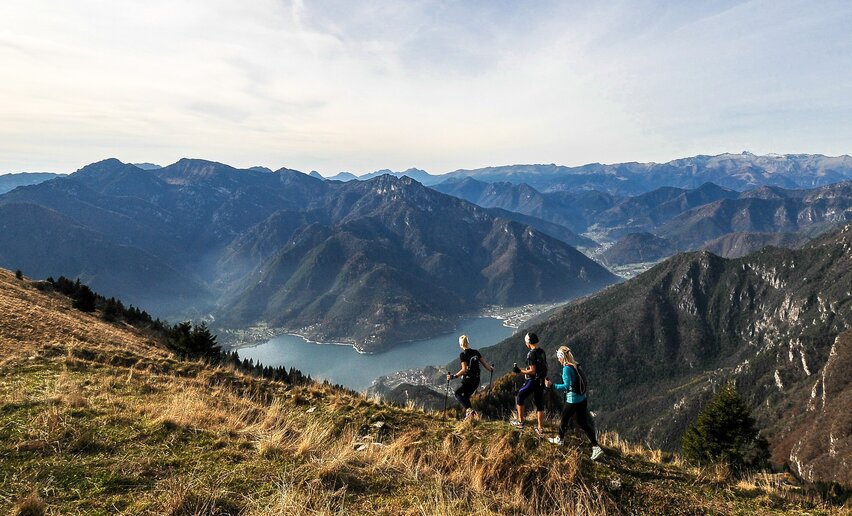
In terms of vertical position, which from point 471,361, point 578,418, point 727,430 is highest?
point 471,361

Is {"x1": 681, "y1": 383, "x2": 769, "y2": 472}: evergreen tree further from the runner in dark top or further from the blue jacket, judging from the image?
the blue jacket

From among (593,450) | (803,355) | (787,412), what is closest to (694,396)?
(787,412)

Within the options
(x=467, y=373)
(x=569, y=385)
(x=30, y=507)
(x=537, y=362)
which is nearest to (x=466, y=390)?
(x=467, y=373)

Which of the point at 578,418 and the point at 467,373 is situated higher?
the point at 467,373

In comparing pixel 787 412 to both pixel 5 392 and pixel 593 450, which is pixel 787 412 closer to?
pixel 593 450

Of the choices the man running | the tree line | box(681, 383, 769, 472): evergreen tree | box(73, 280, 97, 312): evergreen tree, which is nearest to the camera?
the man running

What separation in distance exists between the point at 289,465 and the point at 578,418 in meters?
7.30

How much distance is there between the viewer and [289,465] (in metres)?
7.29

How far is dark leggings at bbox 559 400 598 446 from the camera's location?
10523mm

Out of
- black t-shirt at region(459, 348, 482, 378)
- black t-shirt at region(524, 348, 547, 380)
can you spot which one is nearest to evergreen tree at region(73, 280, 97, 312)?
black t-shirt at region(459, 348, 482, 378)

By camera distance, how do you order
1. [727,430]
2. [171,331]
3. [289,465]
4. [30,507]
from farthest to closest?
[727,430] < [171,331] < [289,465] < [30,507]

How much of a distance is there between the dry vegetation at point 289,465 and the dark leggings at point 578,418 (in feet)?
1.49

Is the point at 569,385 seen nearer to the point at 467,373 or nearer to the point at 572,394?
the point at 572,394

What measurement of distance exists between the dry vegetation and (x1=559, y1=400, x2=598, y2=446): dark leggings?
454 mm
